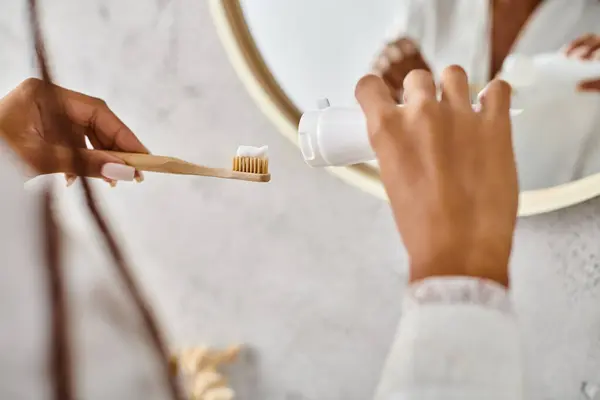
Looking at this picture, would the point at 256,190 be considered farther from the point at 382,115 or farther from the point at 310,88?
the point at 382,115

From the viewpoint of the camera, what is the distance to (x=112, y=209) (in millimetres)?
680

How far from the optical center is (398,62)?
Answer: 0.50 metres

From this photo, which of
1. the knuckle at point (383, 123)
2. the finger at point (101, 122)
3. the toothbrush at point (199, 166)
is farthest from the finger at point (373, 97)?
the finger at point (101, 122)

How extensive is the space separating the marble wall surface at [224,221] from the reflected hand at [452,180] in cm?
30

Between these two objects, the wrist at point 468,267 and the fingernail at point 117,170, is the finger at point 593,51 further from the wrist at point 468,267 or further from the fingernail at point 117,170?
the fingernail at point 117,170

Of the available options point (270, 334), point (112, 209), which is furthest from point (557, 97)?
point (112, 209)

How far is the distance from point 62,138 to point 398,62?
0.29m

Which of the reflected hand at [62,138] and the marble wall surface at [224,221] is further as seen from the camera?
the marble wall surface at [224,221]

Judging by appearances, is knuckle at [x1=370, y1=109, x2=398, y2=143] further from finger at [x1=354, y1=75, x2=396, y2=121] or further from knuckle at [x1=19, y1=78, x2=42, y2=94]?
knuckle at [x1=19, y1=78, x2=42, y2=94]

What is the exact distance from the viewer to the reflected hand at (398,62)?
0.50 meters

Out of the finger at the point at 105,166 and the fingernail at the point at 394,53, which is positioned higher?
the fingernail at the point at 394,53

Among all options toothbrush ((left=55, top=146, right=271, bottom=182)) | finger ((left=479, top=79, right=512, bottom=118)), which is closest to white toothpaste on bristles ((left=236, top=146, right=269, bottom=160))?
toothbrush ((left=55, top=146, right=271, bottom=182))

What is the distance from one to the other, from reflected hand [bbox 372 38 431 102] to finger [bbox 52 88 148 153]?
23cm

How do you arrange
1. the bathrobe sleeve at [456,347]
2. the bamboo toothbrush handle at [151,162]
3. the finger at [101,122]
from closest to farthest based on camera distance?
the bathrobe sleeve at [456,347] → the bamboo toothbrush handle at [151,162] → the finger at [101,122]
